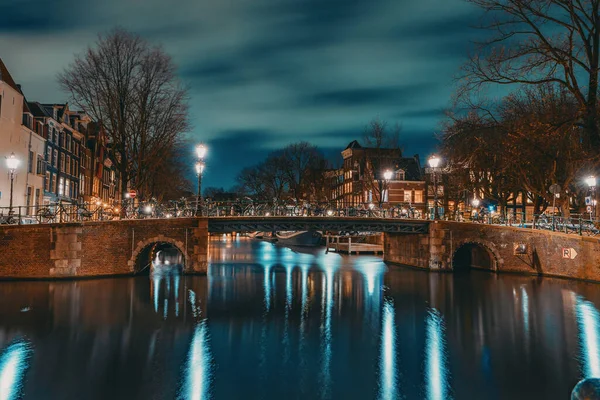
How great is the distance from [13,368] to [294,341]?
23.4 feet

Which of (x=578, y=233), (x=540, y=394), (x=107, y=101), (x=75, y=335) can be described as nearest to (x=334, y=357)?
(x=540, y=394)

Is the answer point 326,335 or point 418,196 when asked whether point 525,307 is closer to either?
point 326,335

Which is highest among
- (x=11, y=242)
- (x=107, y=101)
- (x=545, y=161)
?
(x=107, y=101)

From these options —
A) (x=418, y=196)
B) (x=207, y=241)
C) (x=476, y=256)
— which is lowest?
(x=476, y=256)

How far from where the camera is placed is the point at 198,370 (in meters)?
11.1

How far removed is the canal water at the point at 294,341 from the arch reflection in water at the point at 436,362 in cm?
4

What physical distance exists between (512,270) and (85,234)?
26.1 meters

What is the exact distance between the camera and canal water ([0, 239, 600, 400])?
10102 mm

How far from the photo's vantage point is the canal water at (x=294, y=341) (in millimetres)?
10102

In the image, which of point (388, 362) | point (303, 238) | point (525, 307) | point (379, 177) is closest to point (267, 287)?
point (525, 307)

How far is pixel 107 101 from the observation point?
30656 mm

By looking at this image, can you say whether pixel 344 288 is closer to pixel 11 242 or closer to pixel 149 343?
pixel 149 343

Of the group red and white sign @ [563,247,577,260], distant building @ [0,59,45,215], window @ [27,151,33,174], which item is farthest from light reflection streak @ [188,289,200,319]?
window @ [27,151,33,174]

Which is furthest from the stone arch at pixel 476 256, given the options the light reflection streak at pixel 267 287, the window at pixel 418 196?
the window at pixel 418 196
